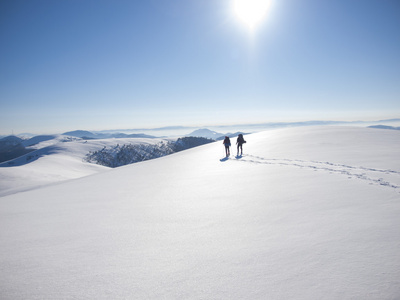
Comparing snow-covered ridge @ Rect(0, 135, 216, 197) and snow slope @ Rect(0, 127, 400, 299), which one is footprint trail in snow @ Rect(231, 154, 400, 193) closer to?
snow slope @ Rect(0, 127, 400, 299)

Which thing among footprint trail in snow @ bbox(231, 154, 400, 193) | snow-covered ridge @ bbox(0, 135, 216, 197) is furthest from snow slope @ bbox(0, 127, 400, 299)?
snow-covered ridge @ bbox(0, 135, 216, 197)

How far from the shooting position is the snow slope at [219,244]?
282cm

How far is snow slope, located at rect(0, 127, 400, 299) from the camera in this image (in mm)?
2822

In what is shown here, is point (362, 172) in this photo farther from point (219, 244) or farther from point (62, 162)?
point (62, 162)

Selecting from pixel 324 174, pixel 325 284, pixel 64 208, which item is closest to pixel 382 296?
pixel 325 284

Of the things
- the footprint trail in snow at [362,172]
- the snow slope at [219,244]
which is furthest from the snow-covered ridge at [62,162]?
the footprint trail in snow at [362,172]

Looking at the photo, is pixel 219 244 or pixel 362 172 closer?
pixel 219 244

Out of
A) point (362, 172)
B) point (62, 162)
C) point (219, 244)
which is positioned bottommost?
point (62, 162)

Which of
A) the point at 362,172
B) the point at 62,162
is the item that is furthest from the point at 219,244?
the point at 62,162

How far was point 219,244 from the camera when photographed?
3957 mm

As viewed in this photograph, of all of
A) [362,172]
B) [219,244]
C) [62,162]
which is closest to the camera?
[219,244]

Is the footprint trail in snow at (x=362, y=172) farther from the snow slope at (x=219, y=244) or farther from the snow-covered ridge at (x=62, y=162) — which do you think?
the snow-covered ridge at (x=62, y=162)

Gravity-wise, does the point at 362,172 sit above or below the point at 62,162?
above

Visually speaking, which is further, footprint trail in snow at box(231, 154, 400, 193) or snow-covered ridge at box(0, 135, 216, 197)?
snow-covered ridge at box(0, 135, 216, 197)
